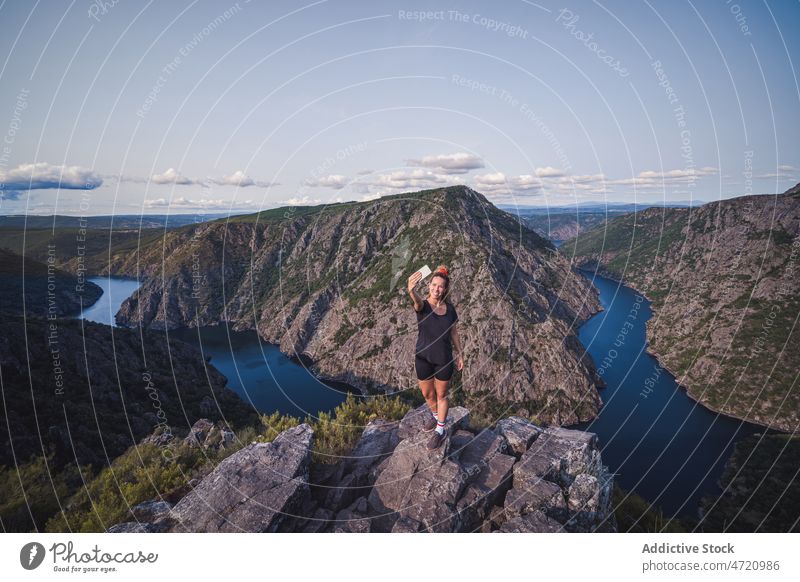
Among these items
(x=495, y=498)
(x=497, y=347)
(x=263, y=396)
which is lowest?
(x=263, y=396)

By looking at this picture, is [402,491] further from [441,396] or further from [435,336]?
[435,336]

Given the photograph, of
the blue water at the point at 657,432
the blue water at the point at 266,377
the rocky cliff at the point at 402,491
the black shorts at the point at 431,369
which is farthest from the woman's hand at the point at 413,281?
the blue water at the point at 266,377

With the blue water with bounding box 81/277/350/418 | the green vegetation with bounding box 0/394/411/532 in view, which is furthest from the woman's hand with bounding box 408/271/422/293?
the blue water with bounding box 81/277/350/418

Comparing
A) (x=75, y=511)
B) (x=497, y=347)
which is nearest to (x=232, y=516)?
(x=75, y=511)

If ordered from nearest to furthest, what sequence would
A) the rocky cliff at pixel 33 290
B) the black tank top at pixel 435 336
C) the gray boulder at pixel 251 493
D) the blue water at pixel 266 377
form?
the gray boulder at pixel 251 493 < the black tank top at pixel 435 336 < the rocky cliff at pixel 33 290 < the blue water at pixel 266 377

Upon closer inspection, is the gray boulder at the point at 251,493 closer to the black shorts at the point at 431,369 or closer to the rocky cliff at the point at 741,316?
the black shorts at the point at 431,369

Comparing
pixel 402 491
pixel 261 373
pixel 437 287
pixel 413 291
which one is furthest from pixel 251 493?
pixel 261 373

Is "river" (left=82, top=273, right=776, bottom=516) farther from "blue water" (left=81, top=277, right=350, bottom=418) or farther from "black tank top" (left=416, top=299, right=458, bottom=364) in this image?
"black tank top" (left=416, top=299, right=458, bottom=364)
